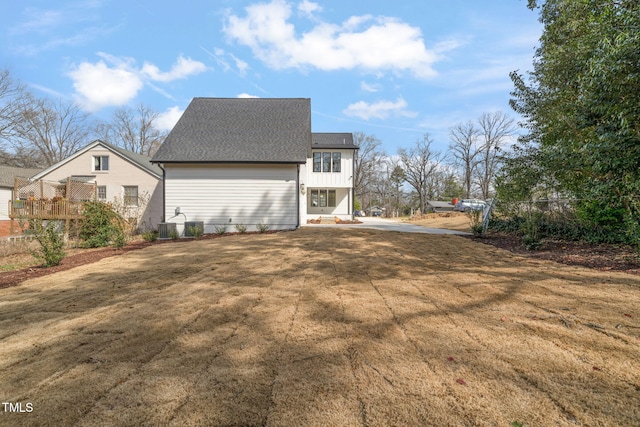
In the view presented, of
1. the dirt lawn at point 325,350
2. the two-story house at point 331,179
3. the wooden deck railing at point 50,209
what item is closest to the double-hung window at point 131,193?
the wooden deck railing at point 50,209

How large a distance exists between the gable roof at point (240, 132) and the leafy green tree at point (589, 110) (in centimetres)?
904

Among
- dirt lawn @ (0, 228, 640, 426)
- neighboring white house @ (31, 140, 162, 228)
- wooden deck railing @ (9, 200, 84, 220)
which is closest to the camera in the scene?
dirt lawn @ (0, 228, 640, 426)

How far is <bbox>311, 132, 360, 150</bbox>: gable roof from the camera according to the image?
2111 cm

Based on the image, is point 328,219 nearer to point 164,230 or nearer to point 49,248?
point 164,230

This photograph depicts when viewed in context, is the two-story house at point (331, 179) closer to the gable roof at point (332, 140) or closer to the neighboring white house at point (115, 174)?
the gable roof at point (332, 140)

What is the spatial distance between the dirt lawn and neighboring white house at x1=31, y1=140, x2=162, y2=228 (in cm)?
1417

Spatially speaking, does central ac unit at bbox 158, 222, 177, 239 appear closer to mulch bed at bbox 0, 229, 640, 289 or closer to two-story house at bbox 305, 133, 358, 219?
mulch bed at bbox 0, 229, 640, 289

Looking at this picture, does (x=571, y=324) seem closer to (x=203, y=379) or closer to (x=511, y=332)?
(x=511, y=332)

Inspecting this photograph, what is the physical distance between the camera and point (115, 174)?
18.3 m

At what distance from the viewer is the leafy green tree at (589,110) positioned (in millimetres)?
5633

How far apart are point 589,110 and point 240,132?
43.7 feet

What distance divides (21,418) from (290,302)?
2345 mm

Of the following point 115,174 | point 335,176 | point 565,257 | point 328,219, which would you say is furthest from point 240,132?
point 565,257

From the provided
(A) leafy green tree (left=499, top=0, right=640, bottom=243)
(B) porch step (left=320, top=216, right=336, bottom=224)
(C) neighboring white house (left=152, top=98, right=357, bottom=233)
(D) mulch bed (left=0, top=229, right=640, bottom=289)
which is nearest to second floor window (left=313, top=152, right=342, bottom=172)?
(B) porch step (left=320, top=216, right=336, bottom=224)
